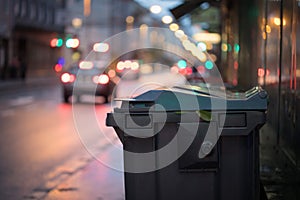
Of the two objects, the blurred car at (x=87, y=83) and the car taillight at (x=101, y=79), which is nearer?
the blurred car at (x=87, y=83)

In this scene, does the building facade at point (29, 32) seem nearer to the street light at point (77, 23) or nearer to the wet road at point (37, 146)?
the street light at point (77, 23)

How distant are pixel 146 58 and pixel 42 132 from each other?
5520 centimetres

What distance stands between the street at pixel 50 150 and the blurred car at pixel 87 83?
3077mm

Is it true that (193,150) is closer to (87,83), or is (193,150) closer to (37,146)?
(37,146)

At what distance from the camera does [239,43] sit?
12484 mm

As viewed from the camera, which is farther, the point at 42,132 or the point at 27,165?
the point at 42,132

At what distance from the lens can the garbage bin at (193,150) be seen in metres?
4.25

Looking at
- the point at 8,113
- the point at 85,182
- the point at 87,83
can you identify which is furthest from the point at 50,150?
the point at 87,83

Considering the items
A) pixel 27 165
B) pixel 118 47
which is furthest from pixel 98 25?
pixel 27 165

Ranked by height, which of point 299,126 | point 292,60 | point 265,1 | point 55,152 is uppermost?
point 265,1

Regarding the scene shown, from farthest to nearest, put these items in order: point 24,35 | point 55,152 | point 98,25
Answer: point 98,25, point 24,35, point 55,152

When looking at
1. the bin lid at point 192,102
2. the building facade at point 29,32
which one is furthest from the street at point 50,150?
the building facade at point 29,32

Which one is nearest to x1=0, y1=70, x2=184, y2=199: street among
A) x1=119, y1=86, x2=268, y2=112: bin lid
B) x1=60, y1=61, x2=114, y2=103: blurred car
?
x1=119, y1=86, x2=268, y2=112: bin lid

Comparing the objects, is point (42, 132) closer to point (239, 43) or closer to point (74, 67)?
point (239, 43)
